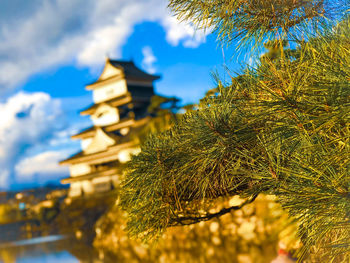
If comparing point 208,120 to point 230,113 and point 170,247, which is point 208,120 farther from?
point 170,247

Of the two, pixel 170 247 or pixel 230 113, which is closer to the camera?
pixel 230 113

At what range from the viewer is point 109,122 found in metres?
16.4

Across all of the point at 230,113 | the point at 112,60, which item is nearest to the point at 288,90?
the point at 230,113

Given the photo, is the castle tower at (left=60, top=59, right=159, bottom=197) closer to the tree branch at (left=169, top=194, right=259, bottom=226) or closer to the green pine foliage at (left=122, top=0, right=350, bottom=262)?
the tree branch at (left=169, top=194, right=259, bottom=226)

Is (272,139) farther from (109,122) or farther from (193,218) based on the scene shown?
(109,122)

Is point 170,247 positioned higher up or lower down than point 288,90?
lower down

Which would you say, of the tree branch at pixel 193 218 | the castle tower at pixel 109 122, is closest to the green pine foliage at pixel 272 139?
the tree branch at pixel 193 218

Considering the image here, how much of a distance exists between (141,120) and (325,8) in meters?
13.1

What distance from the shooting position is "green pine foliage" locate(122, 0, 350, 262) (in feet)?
3.93

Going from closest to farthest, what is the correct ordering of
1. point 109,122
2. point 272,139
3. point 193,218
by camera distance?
point 272,139 → point 193,218 → point 109,122

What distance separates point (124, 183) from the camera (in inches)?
89.4

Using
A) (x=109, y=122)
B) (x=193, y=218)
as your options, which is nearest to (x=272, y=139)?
(x=193, y=218)

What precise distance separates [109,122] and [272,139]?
15.4 meters

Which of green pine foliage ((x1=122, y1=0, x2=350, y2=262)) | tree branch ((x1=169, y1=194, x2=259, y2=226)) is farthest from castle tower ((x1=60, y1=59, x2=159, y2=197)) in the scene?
green pine foliage ((x1=122, y1=0, x2=350, y2=262))
